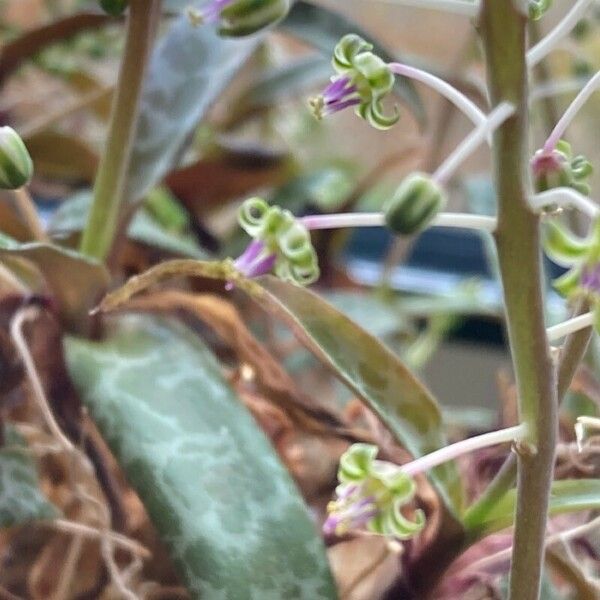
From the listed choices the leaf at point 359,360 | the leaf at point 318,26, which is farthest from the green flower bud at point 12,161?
the leaf at point 318,26

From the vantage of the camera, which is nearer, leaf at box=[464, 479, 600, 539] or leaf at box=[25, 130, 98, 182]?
leaf at box=[464, 479, 600, 539]

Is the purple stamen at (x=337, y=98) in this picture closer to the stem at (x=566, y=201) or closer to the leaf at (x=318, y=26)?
the stem at (x=566, y=201)

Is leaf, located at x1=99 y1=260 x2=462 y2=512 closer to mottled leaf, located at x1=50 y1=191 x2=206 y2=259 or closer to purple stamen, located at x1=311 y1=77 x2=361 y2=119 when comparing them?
purple stamen, located at x1=311 y1=77 x2=361 y2=119

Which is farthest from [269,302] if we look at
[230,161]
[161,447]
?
[230,161]

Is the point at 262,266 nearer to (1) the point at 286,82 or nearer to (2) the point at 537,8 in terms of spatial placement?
(2) the point at 537,8

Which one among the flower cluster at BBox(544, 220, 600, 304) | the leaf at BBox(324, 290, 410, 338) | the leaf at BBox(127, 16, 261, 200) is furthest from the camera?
the leaf at BBox(324, 290, 410, 338)

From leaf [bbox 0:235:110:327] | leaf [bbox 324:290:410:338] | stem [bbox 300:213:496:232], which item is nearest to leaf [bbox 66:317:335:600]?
leaf [bbox 0:235:110:327]

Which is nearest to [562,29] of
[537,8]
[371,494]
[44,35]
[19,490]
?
[537,8]

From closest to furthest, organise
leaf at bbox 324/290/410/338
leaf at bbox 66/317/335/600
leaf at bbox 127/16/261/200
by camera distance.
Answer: leaf at bbox 66/317/335/600 → leaf at bbox 127/16/261/200 → leaf at bbox 324/290/410/338
